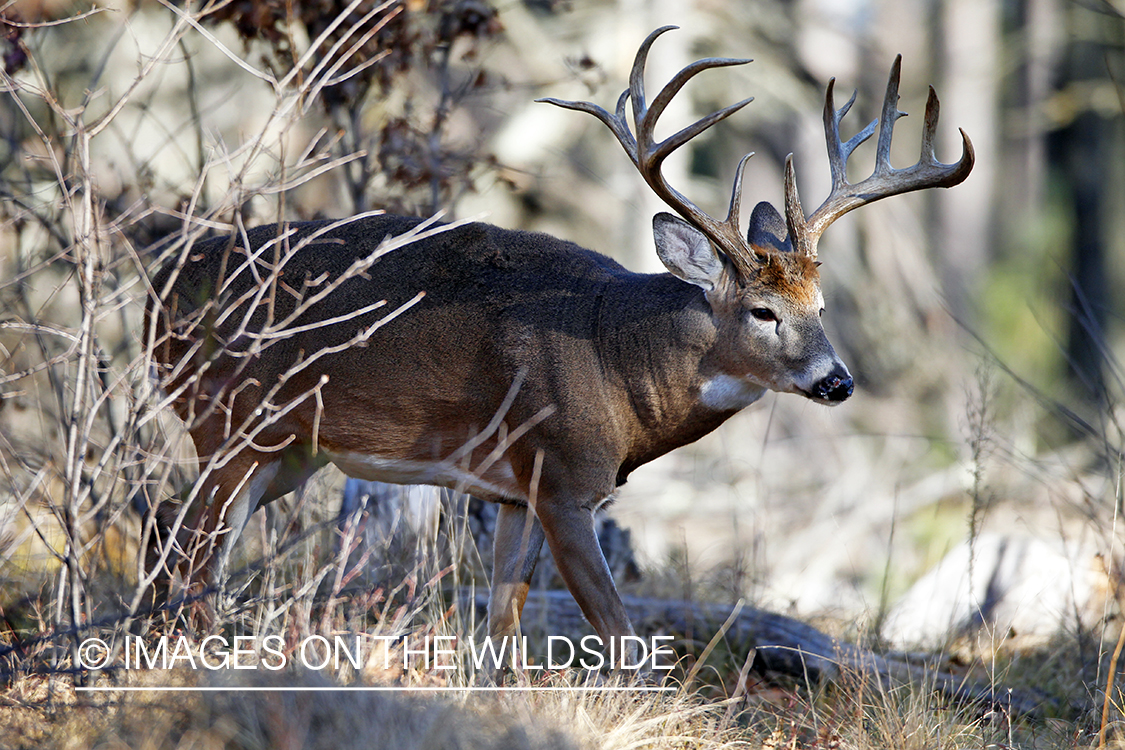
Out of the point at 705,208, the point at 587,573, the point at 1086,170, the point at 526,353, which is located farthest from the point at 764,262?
the point at 1086,170

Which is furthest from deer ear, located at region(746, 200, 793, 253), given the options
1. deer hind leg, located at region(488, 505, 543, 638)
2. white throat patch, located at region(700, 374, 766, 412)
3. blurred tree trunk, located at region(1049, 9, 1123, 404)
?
blurred tree trunk, located at region(1049, 9, 1123, 404)

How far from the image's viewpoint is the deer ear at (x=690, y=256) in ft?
15.8

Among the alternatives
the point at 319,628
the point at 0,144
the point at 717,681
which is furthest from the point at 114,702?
the point at 0,144

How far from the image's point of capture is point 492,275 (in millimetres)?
4918

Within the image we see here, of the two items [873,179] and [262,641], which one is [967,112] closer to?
[873,179]

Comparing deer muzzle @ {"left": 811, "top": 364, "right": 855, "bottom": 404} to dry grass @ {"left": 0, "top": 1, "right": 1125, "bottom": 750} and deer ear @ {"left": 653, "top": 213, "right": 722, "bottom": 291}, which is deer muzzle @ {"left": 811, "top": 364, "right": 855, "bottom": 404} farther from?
dry grass @ {"left": 0, "top": 1, "right": 1125, "bottom": 750}

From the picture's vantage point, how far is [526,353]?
15.5 feet

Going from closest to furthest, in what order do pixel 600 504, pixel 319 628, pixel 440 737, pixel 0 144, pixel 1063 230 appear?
pixel 440 737 → pixel 319 628 → pixel 600 504 → pixel 0 144 → pixel 1063 230

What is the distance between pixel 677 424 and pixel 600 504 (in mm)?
467

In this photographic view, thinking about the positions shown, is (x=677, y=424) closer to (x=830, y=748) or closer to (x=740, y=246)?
(x=740, y=246)

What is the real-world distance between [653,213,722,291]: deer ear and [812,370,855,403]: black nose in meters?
0.62

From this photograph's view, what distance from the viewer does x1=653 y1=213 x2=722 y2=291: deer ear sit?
4.81m

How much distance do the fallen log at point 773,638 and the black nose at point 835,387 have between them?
97cm

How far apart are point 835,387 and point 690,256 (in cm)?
81
